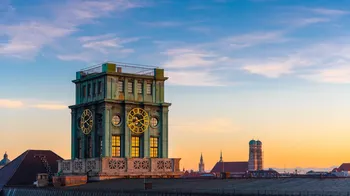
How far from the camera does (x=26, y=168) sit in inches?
4380

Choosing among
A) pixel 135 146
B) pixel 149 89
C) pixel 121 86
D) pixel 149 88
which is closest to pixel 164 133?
pixel 135 146

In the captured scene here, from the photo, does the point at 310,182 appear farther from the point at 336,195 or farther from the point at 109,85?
the point at 109,85

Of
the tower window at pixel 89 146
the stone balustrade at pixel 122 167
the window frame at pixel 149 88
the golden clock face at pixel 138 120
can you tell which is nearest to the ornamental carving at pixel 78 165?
the stone balustrade at pixel 122 167

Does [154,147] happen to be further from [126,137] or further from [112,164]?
[112,164]

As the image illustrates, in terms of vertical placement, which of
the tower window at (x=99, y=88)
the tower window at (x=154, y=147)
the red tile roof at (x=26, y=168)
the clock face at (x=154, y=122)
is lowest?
the red tile roof at (x=26, y=168)

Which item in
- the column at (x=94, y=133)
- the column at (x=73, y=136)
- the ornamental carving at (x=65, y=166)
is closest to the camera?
the column at (x=94, y=133)

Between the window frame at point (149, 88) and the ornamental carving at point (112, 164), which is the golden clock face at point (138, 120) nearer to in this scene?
the window frame at point (149, 88)

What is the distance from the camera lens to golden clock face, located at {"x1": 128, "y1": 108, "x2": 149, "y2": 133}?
305 ft

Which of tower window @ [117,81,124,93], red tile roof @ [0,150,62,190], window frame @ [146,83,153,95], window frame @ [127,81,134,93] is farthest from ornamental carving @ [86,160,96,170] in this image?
red tile roof @ [0,150,62,190]

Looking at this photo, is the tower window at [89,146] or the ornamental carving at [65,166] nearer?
the tower window at [89,146]

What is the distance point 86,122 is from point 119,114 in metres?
5.99

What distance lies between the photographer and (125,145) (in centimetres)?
9169

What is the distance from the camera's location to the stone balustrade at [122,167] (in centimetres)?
8869

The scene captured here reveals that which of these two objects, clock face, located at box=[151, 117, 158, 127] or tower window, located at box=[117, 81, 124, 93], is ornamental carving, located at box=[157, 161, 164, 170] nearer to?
clock face, located at box=[151, 117, 158, 127]
